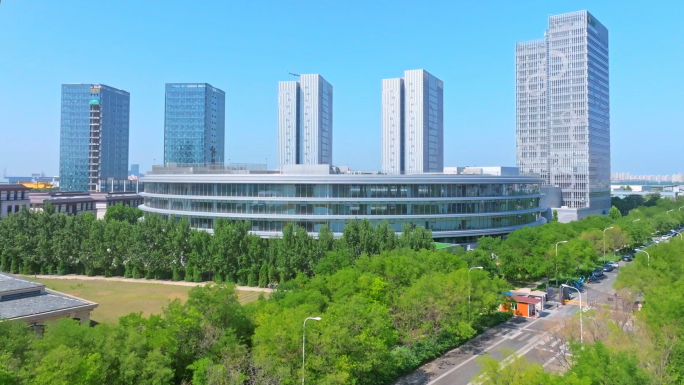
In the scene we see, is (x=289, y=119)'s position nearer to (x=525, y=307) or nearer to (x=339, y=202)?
(x=339, y=202)

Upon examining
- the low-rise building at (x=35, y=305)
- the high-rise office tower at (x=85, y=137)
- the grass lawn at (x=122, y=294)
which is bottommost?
the grass lawn at (x=122, y=294)

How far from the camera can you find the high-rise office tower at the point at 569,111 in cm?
12938

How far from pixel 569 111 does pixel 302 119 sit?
238 feet

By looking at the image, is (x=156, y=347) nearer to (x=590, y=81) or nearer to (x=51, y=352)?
(x=51, y=352)

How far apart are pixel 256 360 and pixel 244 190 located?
154 feet

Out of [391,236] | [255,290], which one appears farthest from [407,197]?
[255,290]

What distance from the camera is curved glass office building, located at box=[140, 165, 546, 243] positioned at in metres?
67.5

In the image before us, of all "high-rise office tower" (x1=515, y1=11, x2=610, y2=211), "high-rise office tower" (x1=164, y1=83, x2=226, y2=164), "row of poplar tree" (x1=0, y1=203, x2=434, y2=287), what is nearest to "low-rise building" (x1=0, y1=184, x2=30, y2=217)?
"row of poplar tree" (x1=0, y1=203, x2=434, y2=287)

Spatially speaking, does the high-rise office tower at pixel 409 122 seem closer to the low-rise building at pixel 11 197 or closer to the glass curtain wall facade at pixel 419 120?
the glass curtain wall facade at pixel 419 120

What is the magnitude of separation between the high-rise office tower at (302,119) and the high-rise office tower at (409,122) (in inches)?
741

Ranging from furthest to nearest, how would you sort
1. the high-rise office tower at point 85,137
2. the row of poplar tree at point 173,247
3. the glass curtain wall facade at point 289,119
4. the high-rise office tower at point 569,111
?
the high-rise office tower at point 85,137 → the glass curtain wall facade at point 289,119 → the high-rise office tower at point 569,111 → the row of poplar tree at point 173,247

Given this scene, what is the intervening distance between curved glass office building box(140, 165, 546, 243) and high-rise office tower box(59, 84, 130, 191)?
324 ft

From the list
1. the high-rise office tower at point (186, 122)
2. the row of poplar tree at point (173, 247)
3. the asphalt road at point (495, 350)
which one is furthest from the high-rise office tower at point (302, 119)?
the asphalt road at point (495, 350)

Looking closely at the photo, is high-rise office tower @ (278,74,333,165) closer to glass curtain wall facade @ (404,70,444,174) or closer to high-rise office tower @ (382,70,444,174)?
high-rise office tower @ (382,70,444,174)
